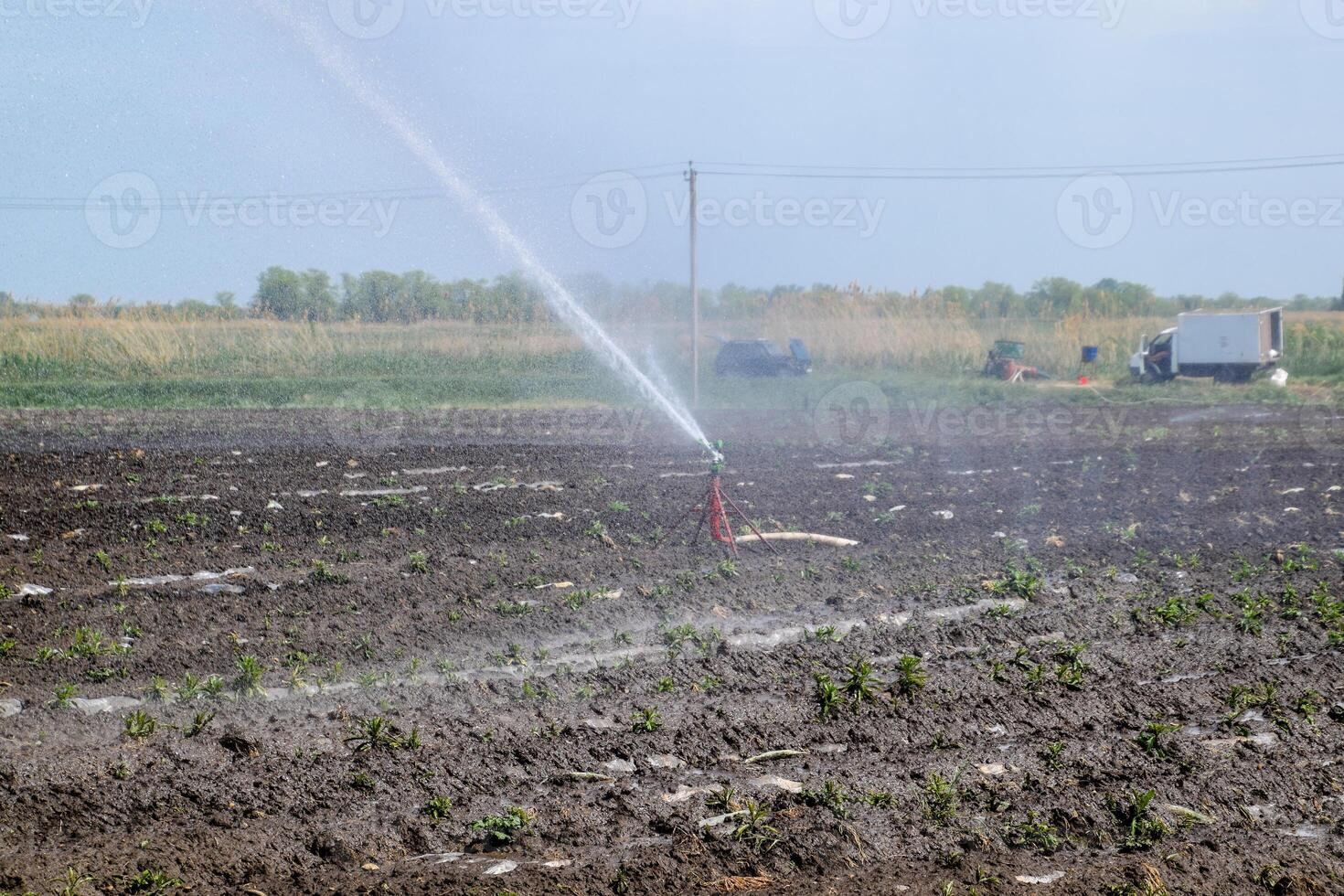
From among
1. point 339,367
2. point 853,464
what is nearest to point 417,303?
point 339,367

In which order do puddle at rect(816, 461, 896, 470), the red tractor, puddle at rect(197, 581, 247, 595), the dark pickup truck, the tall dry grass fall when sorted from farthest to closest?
the red tractor
the dark pickup truck
the tall dry grass
puddle at rect(816, 461, 896, 470)
puddle at rect(197, 581, 247, 595)

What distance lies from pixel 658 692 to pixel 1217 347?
32151 millimetres

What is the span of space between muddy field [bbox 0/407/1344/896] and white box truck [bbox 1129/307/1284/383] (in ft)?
75.0

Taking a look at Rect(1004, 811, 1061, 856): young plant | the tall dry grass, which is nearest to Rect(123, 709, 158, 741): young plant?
Rect(1004, 811, 1061, 856): young plant

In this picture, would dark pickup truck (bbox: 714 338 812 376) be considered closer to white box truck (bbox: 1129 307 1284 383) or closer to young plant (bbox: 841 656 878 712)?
white box truck (bbox: 1129 307 1284 383)

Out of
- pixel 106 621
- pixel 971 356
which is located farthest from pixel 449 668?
pixel 971 356

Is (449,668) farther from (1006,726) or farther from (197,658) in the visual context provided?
(1006,726)

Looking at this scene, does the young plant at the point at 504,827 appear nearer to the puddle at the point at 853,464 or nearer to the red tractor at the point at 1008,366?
the puddle at the point at 853,464

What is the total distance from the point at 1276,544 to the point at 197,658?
8961mm

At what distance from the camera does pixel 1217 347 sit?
109 ft

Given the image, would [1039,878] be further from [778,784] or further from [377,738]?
[377,738]

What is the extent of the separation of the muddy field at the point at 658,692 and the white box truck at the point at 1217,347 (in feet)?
75.0

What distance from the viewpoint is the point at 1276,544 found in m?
9.80

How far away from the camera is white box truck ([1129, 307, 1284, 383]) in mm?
32781
